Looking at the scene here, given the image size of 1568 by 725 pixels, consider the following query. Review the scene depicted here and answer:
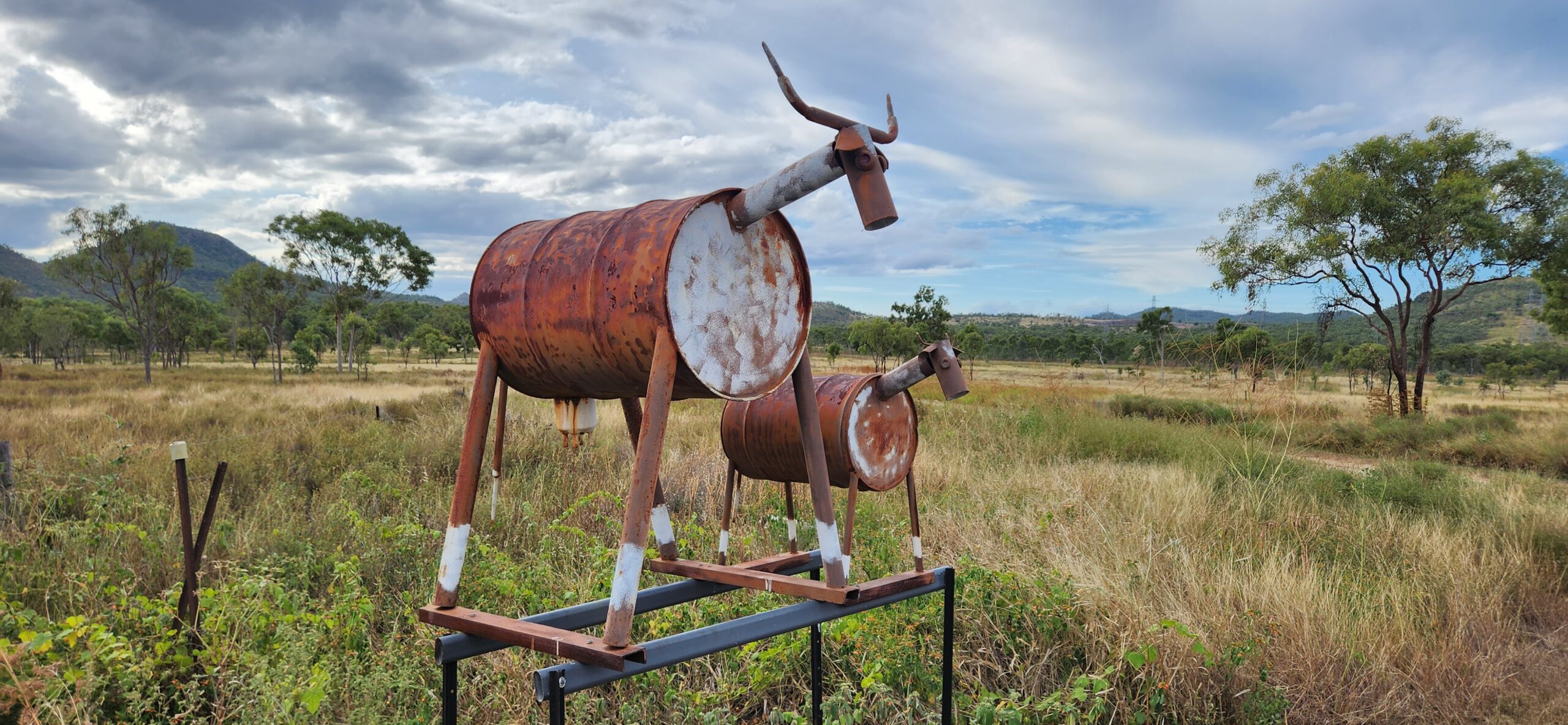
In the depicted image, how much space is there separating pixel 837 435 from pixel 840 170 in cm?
125

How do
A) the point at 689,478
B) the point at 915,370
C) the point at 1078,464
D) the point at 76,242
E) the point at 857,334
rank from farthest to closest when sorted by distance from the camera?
the point at 857,334, the point at 76,242, the point at 1078,464, the point at 689,478, the point at 915,370

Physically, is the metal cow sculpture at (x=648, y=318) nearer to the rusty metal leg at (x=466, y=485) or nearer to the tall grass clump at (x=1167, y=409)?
the rusty metal leg at (x=466, y=485)

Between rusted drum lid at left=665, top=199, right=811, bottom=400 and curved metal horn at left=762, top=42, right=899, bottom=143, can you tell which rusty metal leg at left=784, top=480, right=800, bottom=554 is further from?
curved metal horn at left=762, top=42, right=899, bottom=143

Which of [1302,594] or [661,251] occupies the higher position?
[661,251]

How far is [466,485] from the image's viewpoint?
6.29 feet

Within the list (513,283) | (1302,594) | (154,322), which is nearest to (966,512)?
(1302,594)

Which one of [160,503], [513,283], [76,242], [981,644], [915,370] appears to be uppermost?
[76,242]

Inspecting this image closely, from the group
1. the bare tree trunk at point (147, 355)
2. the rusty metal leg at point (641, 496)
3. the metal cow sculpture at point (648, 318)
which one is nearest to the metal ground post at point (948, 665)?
the metal cow sculpture at point (648, 318)

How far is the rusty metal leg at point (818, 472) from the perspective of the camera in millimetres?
2066

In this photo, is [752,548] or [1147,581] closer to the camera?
[1147,581]

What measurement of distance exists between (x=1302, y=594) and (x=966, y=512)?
93.5 inches

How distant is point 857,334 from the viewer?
5456 centimetres

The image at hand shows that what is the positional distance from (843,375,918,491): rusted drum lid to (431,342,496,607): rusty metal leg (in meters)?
1.23

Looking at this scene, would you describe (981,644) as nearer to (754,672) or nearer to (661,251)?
(754,672)
